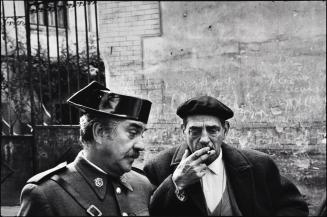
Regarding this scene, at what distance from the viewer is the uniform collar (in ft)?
7.91

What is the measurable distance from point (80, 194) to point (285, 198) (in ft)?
4.73

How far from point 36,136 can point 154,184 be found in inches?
185

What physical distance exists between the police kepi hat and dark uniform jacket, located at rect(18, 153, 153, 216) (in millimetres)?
297

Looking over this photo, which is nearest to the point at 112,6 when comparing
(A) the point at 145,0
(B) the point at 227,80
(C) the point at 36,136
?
(A) the point at 145,0

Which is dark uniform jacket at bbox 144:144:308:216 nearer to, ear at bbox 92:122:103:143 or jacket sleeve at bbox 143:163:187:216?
jacket sleeve at bbox 143:163:187:216

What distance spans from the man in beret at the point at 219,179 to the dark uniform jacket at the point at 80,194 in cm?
28

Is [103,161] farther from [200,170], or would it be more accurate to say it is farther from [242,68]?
[242,68]

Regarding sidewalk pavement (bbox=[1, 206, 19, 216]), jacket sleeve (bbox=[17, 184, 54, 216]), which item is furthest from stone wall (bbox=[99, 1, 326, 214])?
jacket sleeve (bbox=[17, 184, 54, 216])

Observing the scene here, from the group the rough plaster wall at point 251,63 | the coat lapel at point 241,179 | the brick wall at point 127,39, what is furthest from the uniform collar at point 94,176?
the brick wall at point 127,39

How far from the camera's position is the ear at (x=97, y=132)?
2477mm

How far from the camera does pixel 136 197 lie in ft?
8.38

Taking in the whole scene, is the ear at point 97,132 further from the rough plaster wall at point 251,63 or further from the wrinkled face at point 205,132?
the rough plaster wall at point 251,63

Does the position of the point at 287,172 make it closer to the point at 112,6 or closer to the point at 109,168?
the point at 112,6

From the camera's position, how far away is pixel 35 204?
7.25 feet
